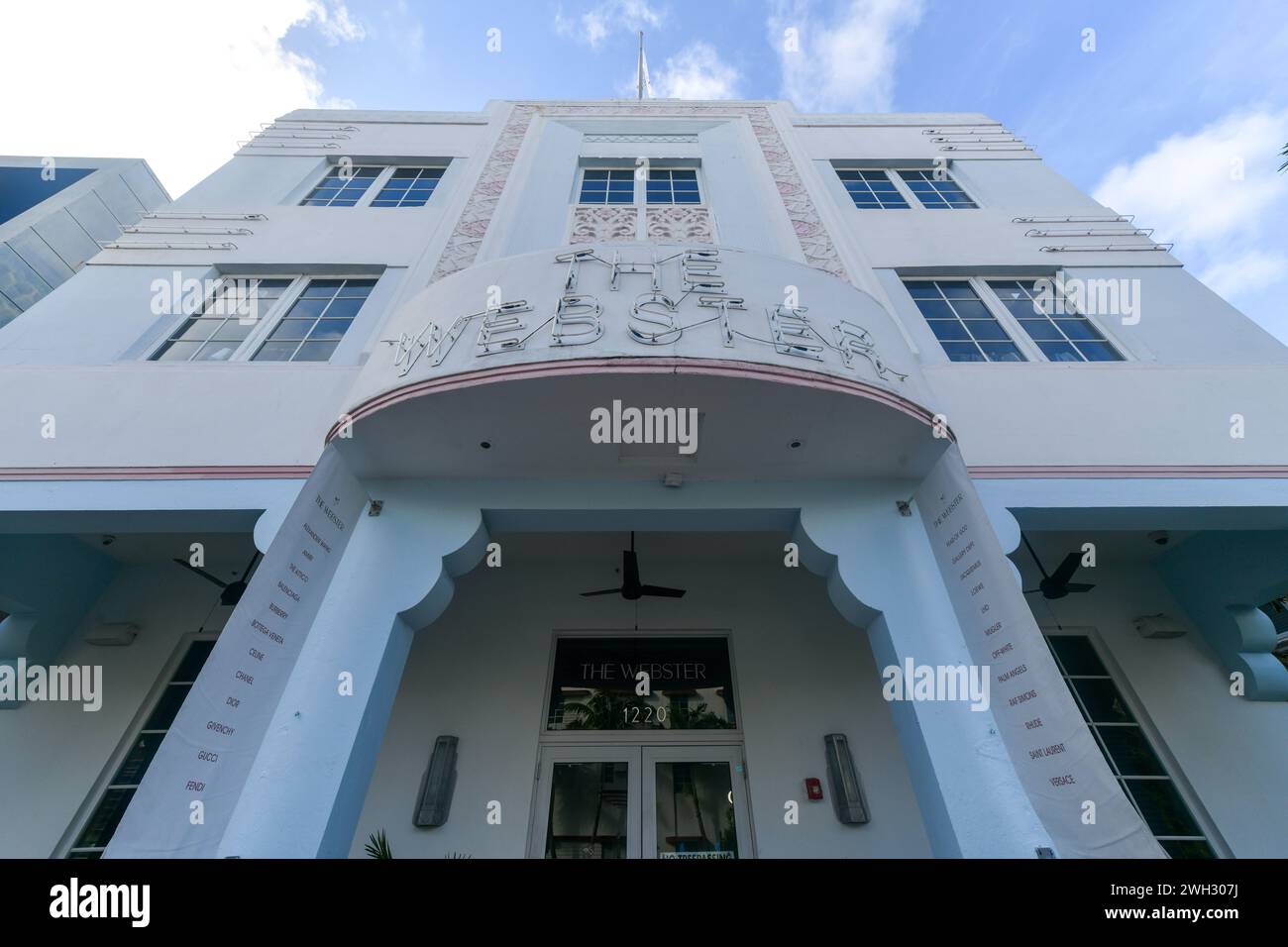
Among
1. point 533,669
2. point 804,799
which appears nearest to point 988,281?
point 804,799

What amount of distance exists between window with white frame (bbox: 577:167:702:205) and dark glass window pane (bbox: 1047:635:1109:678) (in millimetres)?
6046

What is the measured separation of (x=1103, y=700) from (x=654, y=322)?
5188mm

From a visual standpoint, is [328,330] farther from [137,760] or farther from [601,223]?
[137,760]

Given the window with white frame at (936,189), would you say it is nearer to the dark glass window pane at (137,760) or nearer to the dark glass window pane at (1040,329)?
the dark glass window pane at (1040,329)

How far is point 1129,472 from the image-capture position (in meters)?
3.94

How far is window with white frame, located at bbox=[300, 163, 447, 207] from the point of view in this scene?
666cm

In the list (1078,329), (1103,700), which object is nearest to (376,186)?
(1078,329)

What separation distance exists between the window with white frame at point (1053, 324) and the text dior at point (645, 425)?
386 centimetres

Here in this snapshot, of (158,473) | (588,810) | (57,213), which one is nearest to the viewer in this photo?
(158,473)

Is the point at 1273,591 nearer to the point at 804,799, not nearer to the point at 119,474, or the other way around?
the point at 804,799

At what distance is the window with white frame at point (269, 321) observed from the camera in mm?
4734

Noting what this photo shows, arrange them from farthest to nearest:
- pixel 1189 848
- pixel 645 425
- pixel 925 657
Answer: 1. pixel 1189 848
2. pixel 645 425
3. pixel 925 657

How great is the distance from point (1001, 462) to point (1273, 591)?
265cm

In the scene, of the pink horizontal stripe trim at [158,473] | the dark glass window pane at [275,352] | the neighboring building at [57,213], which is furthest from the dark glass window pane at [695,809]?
the neighboring building at [57,213]
